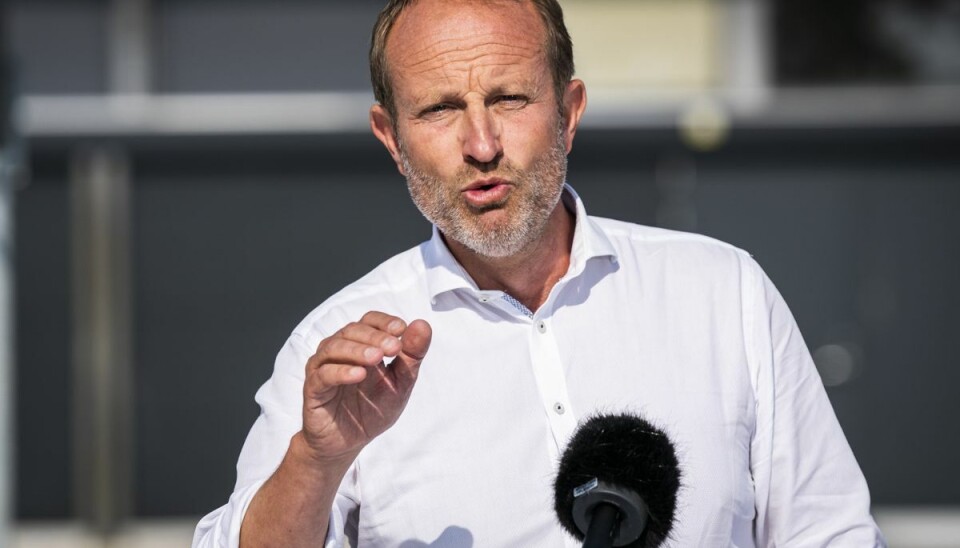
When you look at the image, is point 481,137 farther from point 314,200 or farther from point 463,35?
point 314,200

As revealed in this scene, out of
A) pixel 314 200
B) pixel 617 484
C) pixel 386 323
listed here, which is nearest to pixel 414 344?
pixel 386 323

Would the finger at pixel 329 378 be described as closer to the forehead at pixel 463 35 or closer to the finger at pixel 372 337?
the finger at pixel 372 337

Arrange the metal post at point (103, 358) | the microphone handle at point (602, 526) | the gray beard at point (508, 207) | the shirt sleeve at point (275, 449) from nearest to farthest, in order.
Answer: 1. the microphone handle at point (602, 526)
2. the shirt sleeve at point (275, 449)
3. the gray beard at point (508, 207)
4. the metal post at point (103, 358)

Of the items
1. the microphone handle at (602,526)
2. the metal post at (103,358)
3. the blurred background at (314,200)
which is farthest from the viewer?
the metal post at (103,358)

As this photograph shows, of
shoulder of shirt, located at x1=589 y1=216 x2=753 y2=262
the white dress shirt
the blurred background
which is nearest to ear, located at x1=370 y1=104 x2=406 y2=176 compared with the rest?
the white dress shirt

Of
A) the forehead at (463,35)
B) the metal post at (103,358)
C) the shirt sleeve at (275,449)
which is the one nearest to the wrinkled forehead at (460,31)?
the forehead at (463,35)

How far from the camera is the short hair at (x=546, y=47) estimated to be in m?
2.34

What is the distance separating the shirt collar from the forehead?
1.05 feet

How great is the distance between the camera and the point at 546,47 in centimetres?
232

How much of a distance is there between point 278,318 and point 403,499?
4.87 metres

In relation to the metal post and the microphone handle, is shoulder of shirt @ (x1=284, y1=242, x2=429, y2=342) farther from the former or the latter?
the metal post

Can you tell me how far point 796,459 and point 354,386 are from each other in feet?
2.69

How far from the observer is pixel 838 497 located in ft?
7.23

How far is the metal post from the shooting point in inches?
275
